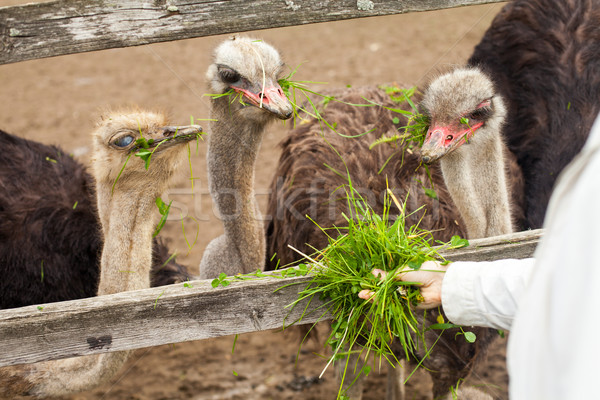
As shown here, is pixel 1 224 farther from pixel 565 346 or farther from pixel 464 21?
pixel 464 21

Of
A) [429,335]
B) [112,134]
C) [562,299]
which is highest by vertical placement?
[562,299]

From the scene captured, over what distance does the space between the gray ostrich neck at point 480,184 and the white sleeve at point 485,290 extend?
831 mm

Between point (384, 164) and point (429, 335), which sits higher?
point (384, 164)

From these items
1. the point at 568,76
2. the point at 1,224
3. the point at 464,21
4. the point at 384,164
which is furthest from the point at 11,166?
the point at 464,21

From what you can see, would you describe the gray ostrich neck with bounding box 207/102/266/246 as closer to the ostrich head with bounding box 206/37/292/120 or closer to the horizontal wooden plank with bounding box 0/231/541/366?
the ostrich head with bounding box 206/37/292/120

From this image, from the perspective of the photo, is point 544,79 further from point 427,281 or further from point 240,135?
point 427,281

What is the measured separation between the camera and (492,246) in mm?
2021

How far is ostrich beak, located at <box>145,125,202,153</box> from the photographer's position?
2301 millimetres

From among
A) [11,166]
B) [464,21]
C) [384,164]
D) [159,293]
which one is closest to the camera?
[159,293]

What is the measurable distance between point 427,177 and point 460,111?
31.1 inches

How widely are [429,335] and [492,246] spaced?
0.81 metres

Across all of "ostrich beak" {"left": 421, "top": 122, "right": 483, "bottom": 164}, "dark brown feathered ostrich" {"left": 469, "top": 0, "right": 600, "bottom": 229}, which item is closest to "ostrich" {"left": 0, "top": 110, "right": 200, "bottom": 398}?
"ostrich beak" {"left": 421, "top": 122, "right": 483, "bottom": 164}

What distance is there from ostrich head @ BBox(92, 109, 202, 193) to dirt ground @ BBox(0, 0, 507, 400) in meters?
1.17

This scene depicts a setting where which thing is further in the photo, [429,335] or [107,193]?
[429,335]
